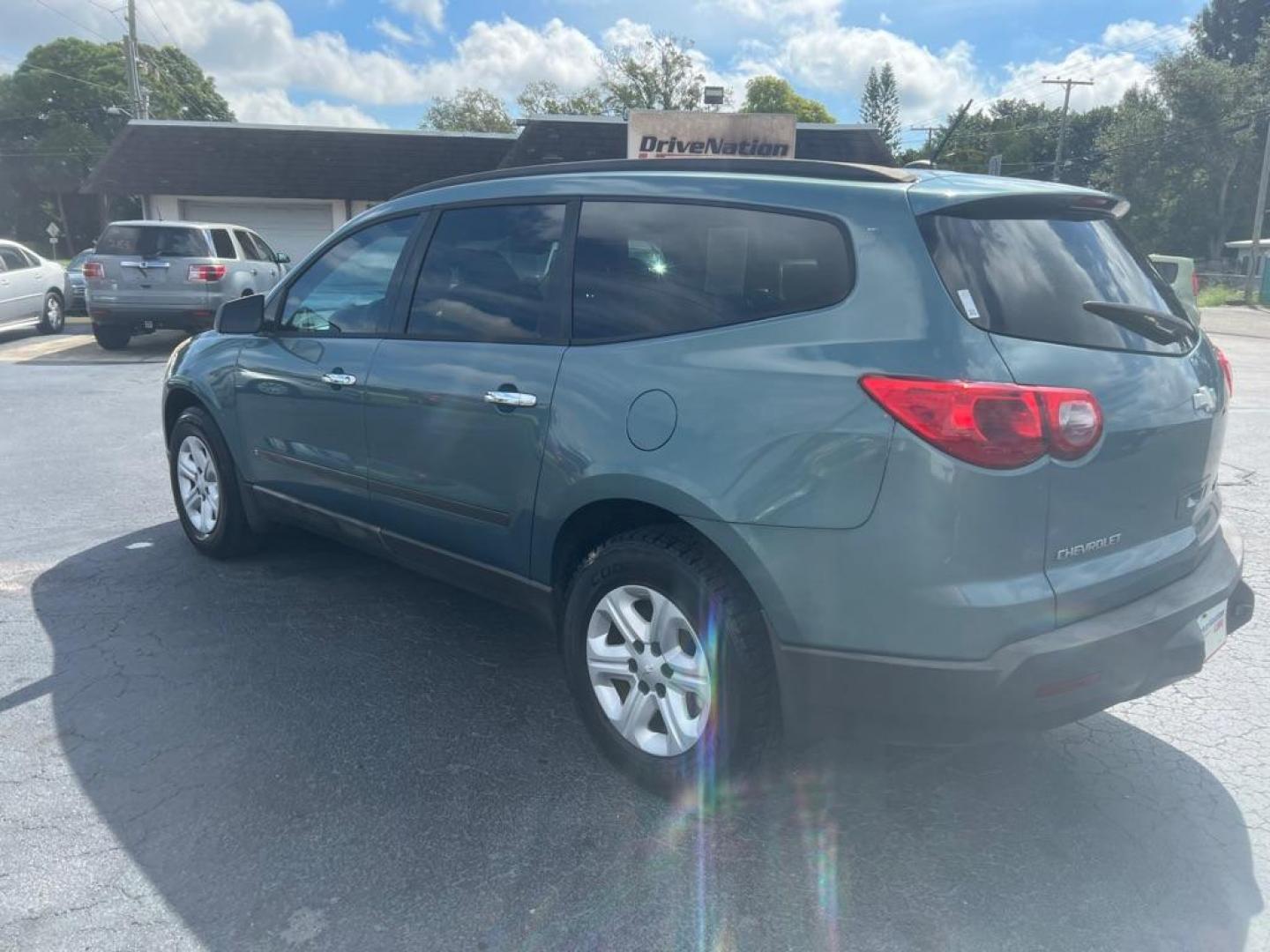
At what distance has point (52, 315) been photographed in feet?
56.1

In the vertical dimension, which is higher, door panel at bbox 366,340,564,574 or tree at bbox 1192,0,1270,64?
tree at bbox 1192,0,1270,64

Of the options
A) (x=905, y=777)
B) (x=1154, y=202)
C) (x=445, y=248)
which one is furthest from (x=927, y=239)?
(x=1154, y=202)

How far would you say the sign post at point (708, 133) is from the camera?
1920 centimetres

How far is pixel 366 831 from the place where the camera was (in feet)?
9.42

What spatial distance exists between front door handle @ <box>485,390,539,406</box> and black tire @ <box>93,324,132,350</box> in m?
13.2

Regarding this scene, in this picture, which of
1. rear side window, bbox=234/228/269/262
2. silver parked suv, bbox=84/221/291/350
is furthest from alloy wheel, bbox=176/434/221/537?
rear side window, bbox=234/228/269/262

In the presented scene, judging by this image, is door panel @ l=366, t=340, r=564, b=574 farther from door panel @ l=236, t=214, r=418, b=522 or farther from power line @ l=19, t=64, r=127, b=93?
power line @ l=19, t=64, r=127, b=93

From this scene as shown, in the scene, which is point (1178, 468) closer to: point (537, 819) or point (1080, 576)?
point (1080, 576)

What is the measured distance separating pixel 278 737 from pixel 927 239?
2.58m

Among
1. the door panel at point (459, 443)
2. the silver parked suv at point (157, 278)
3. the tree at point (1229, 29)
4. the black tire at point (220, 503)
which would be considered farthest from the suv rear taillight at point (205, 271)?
the tree at point (1229, 29)

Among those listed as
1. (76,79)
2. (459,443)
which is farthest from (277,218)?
(76,79)

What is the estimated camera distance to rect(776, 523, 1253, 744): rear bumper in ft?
8.01

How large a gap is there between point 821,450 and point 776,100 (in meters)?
67.7

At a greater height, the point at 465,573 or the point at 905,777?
the point at 465,573
